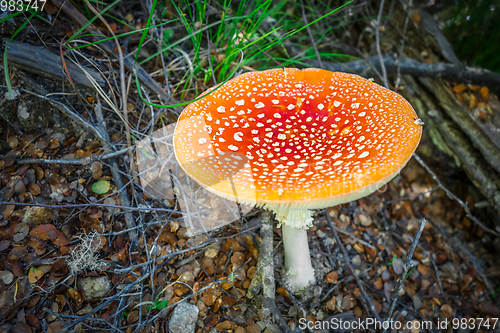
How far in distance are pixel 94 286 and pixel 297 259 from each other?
5.48 feet

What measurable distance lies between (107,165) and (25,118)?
32.3 inches

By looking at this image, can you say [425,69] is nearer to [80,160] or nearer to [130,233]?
[130,233]

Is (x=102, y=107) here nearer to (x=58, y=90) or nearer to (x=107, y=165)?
(x=58, y=90)

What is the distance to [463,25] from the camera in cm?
461

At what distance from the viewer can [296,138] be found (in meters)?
2.01

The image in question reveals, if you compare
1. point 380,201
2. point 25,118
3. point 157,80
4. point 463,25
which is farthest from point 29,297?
point 463,25

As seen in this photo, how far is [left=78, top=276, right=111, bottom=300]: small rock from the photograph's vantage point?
2.15 meters

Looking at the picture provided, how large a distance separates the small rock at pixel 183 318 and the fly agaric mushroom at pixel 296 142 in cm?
90

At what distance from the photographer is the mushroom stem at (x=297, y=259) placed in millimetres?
2445

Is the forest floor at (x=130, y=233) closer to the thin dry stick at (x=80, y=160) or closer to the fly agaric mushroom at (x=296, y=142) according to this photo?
the thin dry stick at (x=80, y=160)

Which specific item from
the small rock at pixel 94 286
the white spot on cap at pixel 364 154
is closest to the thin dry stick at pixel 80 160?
the small rock at pixel 94 286

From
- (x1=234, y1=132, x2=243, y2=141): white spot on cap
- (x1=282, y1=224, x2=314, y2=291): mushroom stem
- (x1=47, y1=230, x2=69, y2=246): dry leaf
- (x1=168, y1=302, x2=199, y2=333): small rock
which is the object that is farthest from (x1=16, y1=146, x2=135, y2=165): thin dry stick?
(x1=282, y1=224, x2=314, y2=291): mushroom stem

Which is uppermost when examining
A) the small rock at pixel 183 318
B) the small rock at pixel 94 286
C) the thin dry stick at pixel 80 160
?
the thin dry stick at pixel 80 160

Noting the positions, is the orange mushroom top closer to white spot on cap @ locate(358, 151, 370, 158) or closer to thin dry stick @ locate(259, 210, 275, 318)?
white spot on cap @ locate(358, 151, 370, 158)
